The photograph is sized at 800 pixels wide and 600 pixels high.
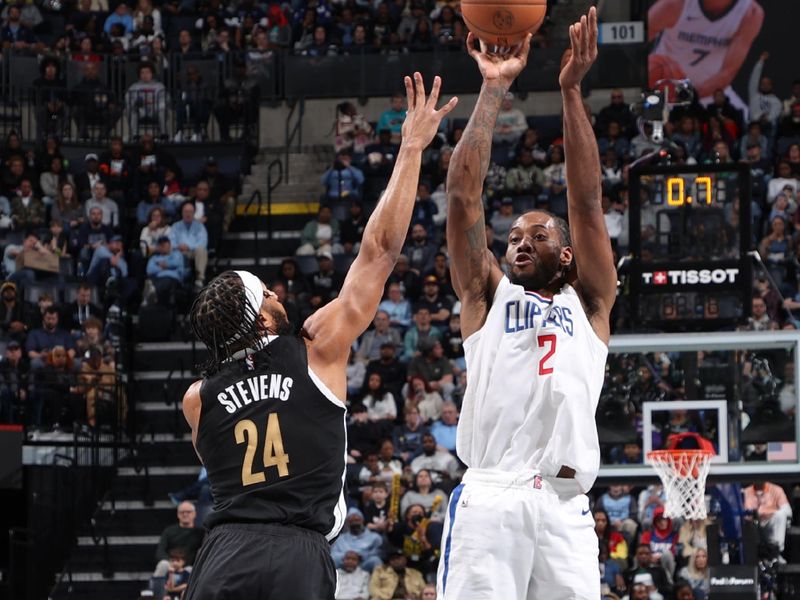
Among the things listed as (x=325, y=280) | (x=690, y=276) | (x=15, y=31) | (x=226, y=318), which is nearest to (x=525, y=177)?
(x=325, y=280)

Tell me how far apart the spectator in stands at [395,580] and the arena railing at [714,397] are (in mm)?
3795

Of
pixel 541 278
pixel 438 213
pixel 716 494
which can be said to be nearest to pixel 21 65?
pixel 438 213

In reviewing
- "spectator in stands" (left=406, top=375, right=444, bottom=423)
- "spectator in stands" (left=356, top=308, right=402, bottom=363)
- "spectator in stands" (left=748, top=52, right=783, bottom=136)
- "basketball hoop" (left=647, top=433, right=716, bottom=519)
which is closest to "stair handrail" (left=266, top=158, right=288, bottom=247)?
"spectator in stands" (left=356, top=308, right=402, bottom=363)

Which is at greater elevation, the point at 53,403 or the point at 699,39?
the point at 699,39

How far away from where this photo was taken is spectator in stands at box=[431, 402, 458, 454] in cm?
1678

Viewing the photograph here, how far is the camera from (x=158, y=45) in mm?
24297

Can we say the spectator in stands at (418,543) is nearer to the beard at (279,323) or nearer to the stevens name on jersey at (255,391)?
the beard at (279,323)

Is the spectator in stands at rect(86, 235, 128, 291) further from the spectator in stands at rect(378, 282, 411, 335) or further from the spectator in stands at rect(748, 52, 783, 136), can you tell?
the spectator in stands at rect(748, 52, 783, 136)

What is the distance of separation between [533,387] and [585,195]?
2.72 feet

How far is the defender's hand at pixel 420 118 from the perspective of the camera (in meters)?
6.25

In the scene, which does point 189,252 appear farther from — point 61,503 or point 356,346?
point 61,503

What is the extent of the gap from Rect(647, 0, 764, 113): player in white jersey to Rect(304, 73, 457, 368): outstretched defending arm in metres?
17.9

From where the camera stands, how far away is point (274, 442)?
5.47 metres

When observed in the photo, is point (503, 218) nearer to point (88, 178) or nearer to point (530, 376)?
point (88, 178)
